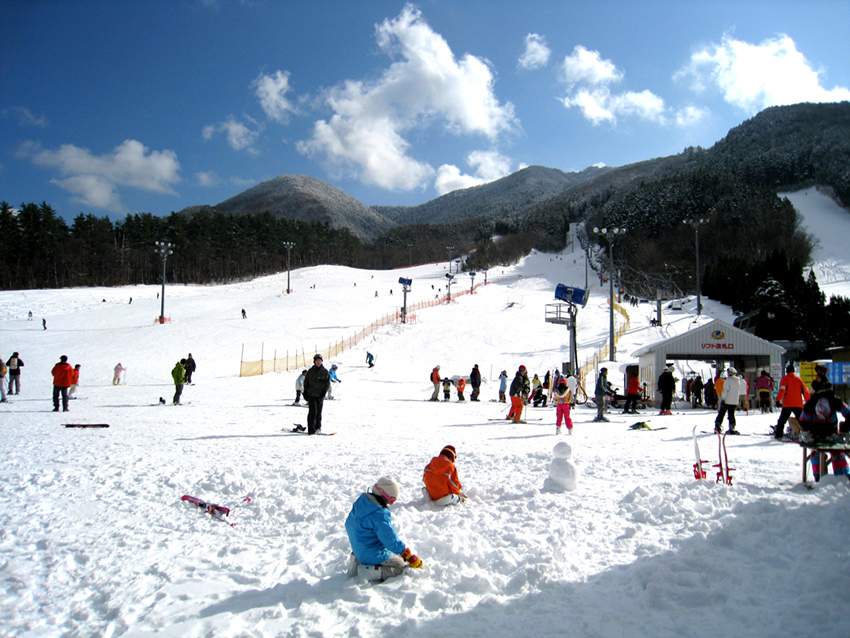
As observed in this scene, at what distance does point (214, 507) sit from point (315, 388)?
492 cm

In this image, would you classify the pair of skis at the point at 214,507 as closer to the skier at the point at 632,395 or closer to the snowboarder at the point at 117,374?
the skier at the point at 632,395

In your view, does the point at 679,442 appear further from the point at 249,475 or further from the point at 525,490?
the point at 249,475

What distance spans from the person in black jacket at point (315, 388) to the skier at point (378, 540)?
649cm

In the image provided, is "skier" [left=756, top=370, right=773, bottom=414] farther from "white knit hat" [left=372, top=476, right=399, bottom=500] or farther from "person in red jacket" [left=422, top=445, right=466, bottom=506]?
"white knit hat" [left=372, top=476, right=399, bottom=500]

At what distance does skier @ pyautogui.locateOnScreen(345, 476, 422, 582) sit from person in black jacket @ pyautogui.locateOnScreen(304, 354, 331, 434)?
6.49 m

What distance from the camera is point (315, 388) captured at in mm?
10828

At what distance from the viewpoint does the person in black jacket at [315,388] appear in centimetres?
1076

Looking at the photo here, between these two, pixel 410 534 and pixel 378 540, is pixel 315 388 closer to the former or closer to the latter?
pixel 410 534

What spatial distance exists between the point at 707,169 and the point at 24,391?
10895 cm

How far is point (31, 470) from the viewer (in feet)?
24.2

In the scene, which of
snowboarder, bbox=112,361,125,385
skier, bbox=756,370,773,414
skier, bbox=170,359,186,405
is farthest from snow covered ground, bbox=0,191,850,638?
snowboarder, bbox=112,361,125,385

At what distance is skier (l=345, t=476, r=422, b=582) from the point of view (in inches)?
165

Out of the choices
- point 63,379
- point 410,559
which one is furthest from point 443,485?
point 63,379

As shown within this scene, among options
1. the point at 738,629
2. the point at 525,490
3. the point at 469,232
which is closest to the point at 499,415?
the point at 525,490
